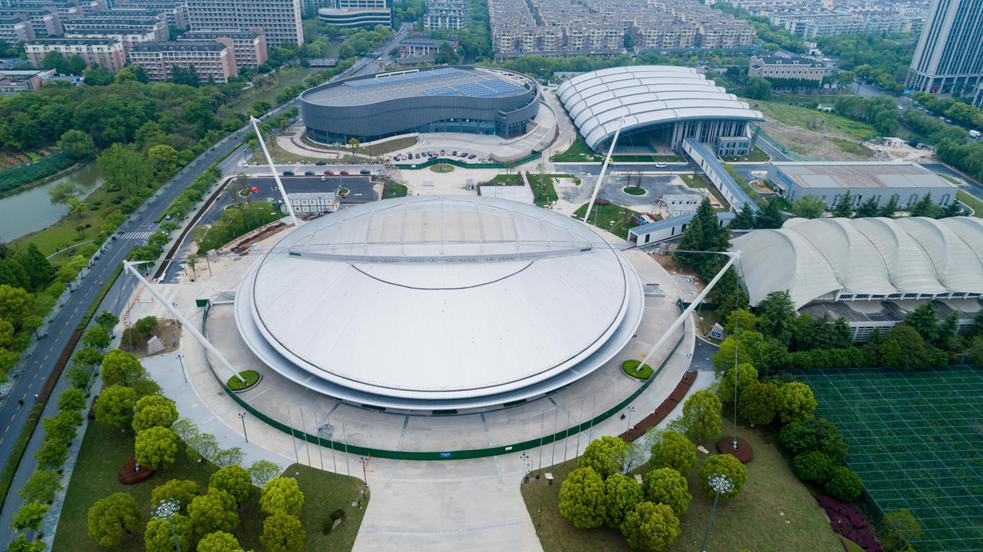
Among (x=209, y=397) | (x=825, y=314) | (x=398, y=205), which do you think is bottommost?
(x=209, y=397)

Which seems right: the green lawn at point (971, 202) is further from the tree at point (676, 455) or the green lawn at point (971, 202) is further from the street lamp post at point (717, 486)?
the street lamp post at point (717, 486)

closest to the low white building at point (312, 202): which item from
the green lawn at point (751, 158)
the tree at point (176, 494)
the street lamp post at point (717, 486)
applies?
the tree at point (176, 494)

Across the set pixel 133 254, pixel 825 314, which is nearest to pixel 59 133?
pixel 133 254

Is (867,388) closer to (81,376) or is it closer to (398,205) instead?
(398,205)

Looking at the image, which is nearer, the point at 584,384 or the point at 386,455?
the point at 386,455

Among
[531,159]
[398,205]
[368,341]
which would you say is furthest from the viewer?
[531,159]

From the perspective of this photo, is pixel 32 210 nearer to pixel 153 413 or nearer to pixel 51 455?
pixel 51 455

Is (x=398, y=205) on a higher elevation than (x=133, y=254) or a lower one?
higher
